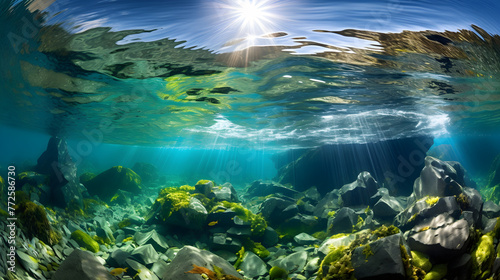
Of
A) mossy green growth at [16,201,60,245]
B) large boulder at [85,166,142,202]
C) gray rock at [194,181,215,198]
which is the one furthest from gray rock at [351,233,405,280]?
large boulder at [85,166,142,202]

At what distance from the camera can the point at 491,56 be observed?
8.59 m

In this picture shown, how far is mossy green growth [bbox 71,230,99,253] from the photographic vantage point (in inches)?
377

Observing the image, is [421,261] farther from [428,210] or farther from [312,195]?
[312,195]

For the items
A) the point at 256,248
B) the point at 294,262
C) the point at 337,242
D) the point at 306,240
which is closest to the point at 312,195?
the point at 306,240

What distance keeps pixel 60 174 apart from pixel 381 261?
17.2 m

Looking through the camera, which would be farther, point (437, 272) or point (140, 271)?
point (140, 271)

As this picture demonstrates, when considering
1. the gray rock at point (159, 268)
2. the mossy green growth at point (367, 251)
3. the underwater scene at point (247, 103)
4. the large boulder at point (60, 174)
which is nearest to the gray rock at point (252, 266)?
the underwater scene at point (247, 103)

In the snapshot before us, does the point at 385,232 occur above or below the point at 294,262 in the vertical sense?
above

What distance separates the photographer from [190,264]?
22.1 ft

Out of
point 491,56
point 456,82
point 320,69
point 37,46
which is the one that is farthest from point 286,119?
point 37,46

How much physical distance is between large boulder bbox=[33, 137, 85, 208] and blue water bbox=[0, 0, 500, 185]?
304 centimetres

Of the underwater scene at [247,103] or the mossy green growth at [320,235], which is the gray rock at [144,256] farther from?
the mossy green growth at [320,235]

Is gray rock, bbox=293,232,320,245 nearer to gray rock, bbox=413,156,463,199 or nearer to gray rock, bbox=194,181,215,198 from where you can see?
gray rock, bbox=413,156,463,199

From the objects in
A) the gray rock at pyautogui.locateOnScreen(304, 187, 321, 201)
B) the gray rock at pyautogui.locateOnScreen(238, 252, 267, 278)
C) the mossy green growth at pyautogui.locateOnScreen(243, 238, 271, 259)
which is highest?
the gray rock at pyautogui.locateOnScreen(238, 252, 267, 278)
